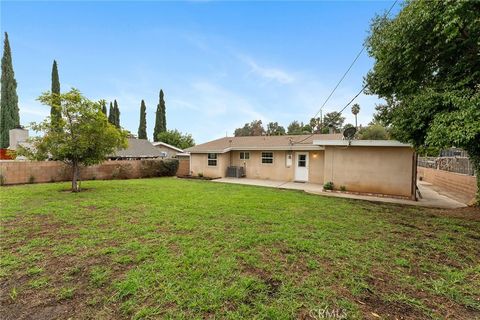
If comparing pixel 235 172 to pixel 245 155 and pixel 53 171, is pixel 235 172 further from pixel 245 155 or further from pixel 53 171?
A: pixel 53 171

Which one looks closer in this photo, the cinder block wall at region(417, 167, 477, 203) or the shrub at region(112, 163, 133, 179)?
the cinder block wall at region(417, 167, 477, 203)

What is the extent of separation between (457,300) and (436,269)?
2.77 ft

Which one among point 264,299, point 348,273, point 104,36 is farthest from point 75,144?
point 348,273

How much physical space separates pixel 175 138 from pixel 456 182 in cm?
3457

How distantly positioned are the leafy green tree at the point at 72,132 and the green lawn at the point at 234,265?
3323 mm

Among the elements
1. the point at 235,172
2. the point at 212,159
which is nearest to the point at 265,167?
the point at 235,172

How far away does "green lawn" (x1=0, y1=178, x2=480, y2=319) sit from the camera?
248cm

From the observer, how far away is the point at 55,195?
8.75 metres

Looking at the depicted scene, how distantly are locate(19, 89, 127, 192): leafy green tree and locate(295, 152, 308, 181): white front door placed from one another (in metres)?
A: 10.7

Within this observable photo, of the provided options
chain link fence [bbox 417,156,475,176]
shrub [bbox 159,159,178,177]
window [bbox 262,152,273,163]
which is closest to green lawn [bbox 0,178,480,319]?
chain link fence [bbox 417,156,475,176]

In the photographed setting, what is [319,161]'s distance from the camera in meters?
13.6

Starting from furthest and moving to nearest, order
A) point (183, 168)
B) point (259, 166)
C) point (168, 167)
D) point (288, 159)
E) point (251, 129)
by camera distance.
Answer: point (251, 129), point (183, 168), point (168, 167), point (259, 166), point (288, 159)

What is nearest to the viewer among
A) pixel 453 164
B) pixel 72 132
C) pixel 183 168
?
pixel 72 132

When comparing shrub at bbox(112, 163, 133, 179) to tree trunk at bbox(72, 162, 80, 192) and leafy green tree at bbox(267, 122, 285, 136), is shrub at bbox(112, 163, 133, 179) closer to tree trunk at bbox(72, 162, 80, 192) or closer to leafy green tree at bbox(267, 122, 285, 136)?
tree trunk at bbox(72, 162, 80, 192)
